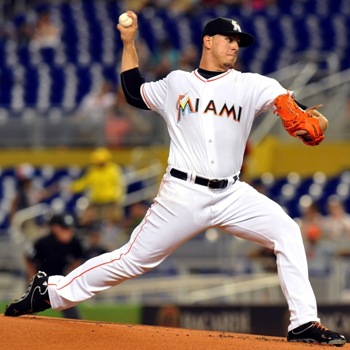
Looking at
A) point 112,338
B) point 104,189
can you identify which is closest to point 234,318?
point 104,189

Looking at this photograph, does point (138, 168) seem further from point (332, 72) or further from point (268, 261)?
point (268, 261)

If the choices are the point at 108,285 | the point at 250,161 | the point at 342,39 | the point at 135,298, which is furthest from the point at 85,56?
the point at 108,285

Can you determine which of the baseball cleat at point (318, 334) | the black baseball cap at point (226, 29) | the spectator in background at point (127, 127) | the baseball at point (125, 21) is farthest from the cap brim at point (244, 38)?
the spectator in background at point (127, 127)

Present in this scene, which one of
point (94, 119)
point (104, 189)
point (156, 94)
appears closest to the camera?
point (156, 94)

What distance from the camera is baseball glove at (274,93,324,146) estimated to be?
7.14m

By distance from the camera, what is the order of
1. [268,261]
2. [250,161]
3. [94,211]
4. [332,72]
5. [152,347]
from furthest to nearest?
[332,72] → [250,161] → [94,211] → [268,261] → [152,347]

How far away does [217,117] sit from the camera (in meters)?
7.25

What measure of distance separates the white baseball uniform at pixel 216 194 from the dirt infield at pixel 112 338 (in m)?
0.37

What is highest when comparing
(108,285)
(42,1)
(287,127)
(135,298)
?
(42,1)

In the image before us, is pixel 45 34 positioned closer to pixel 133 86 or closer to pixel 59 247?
pixel 59 247

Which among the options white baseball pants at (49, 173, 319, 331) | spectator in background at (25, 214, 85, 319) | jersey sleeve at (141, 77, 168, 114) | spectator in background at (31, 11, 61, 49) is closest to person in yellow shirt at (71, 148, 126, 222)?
spectator in background at (25, 214, 85, 319)

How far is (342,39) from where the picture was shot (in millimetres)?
19781

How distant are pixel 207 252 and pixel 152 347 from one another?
5.77m

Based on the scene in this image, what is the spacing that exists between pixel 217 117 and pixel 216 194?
1.44ft
